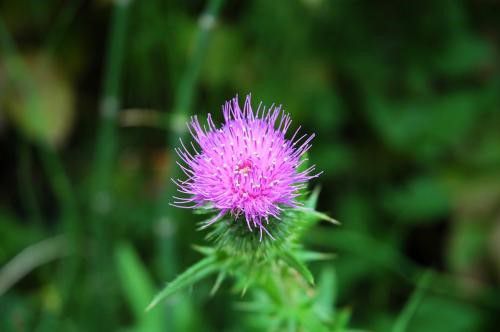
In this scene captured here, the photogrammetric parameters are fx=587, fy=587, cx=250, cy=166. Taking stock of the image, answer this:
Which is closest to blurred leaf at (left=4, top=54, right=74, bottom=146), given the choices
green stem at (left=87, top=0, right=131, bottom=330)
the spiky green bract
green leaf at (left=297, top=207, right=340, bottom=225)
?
green stem at (left=87, top=0, right=131, bottom=330)

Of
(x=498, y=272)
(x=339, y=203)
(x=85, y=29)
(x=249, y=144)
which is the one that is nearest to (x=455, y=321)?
(x=498, y=272)

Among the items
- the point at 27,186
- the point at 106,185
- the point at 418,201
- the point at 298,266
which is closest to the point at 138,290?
the point at 106,185

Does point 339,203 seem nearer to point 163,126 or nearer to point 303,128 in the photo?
point 303,128

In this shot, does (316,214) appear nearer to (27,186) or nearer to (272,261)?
(272,261)

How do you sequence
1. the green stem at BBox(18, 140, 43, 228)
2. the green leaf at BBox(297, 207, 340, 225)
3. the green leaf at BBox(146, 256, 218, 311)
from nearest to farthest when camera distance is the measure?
the green leaf at BBox(146, 256, 218, 311) → the green leaf at BBox(297, 207, 340, 225) → the green stem at BBox(18, 140, 43, 228)

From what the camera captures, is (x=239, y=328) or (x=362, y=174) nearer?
(x=239, y=328)

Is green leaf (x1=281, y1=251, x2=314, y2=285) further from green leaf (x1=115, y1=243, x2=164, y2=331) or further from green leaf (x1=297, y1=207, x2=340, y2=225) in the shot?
green leaf (x1=115, y1=243, x2=164, y2=331)
